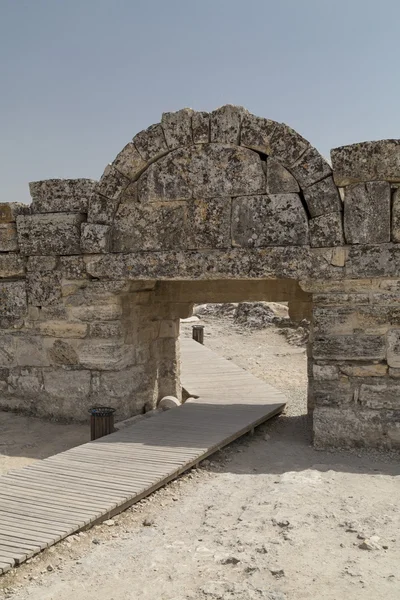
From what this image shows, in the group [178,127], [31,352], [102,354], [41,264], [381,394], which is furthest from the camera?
[31,352]

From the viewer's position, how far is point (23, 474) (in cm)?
445

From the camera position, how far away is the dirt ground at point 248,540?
3000mm

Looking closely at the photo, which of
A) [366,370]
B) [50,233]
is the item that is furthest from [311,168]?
[50,233]

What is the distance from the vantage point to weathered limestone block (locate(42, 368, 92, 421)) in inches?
246

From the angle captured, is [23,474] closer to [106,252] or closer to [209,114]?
[106,252]

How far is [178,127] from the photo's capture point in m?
5.66

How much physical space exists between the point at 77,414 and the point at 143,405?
2.37 feet

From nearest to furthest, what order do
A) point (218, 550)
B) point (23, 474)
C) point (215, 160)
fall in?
point (218, 550) < point (23, 474) < point (215, 160)

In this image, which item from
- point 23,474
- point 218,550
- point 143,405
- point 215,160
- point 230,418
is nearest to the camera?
point 218,550

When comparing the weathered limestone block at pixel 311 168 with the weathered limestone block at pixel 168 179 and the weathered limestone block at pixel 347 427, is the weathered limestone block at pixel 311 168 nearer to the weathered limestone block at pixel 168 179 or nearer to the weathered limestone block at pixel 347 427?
the weathered limestone block at pixel 168 179

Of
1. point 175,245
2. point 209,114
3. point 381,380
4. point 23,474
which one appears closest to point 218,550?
point 23,474

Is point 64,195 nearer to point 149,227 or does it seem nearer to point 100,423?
point 149,227

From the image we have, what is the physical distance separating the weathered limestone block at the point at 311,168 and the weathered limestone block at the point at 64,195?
213 centimetres

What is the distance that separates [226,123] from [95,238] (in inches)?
66.7
